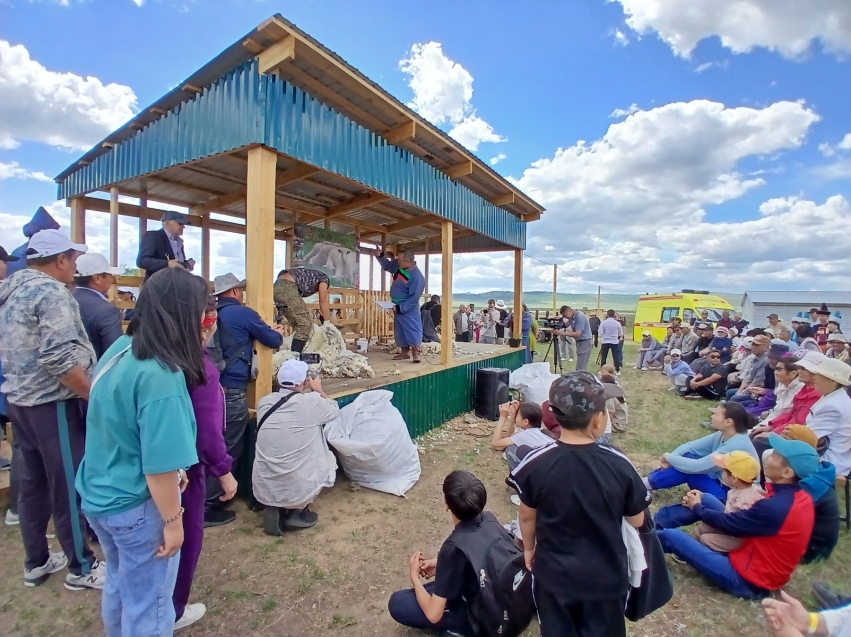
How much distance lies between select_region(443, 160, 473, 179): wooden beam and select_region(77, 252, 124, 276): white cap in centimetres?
501

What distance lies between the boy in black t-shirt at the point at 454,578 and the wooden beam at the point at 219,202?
568 centimetres

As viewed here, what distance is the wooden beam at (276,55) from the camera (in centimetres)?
360

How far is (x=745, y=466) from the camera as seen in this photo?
2.75 m

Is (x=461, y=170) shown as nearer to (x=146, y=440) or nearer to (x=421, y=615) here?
(x=421, y=615)

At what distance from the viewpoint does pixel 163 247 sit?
4121 millimetres

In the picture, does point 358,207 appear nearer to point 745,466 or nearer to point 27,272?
point 27,272

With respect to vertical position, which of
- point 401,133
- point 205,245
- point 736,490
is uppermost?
point 401,133

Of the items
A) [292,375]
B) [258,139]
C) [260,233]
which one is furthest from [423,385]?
[258,139]

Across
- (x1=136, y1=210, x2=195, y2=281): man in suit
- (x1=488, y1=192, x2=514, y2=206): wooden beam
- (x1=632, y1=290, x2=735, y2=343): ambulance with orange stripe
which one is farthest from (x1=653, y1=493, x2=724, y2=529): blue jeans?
(x1=632, y1=290, x2=735, y2=343): ambulance with orange stripe

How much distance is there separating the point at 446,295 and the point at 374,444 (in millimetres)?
3356

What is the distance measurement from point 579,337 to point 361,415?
622 cm

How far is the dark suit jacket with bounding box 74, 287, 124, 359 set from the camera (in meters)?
2.81

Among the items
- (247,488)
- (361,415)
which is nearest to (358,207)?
(361,415)

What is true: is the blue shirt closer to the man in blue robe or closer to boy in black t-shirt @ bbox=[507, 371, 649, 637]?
boy in black t-shirt @ bbox=[507, 371, 649, 637]
